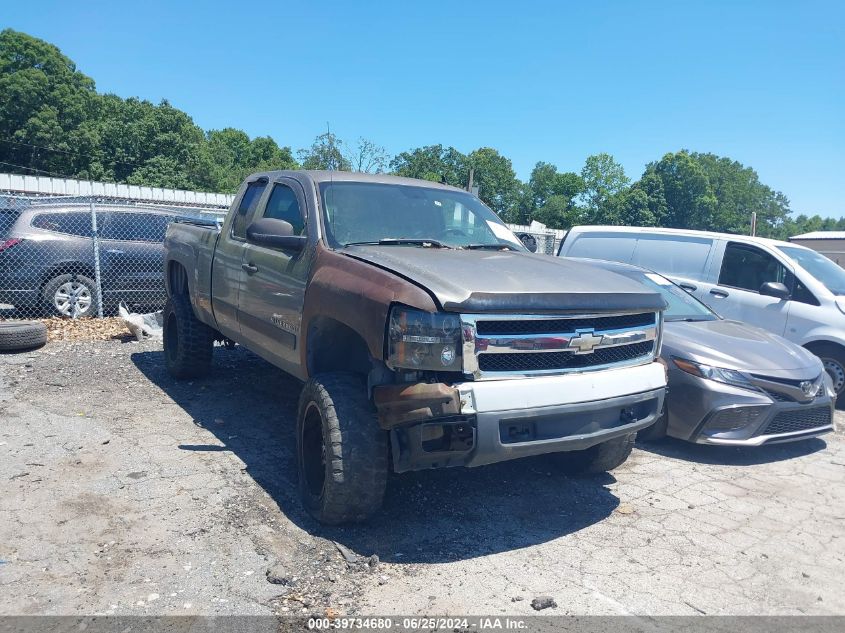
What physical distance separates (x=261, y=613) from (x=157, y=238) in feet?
29.4

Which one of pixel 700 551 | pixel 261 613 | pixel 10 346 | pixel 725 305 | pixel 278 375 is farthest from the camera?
pixel 725 305

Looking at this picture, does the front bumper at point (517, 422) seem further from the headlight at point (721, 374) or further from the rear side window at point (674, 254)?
the rear side window at point (674, 254)

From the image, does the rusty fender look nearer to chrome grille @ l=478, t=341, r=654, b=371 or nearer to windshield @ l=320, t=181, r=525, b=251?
chrome grille @ l=478, t=341, r=654, b=371

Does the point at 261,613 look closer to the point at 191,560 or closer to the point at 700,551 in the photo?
the point at 191,560

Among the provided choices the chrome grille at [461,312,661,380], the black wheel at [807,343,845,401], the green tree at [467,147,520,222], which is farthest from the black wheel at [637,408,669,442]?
the green tree at [467,147,520,222]

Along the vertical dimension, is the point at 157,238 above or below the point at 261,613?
above

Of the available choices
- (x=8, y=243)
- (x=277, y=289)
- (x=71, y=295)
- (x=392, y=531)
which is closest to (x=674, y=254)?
(x=277, y=289)

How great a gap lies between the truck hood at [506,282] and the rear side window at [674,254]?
201 inches

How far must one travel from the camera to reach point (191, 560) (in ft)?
10.3

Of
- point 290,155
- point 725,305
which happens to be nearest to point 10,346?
point 725,305

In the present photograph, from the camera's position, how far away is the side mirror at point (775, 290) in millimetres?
7492

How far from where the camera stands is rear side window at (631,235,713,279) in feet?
27.6

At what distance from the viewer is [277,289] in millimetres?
4355

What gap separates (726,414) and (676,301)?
1.68m
